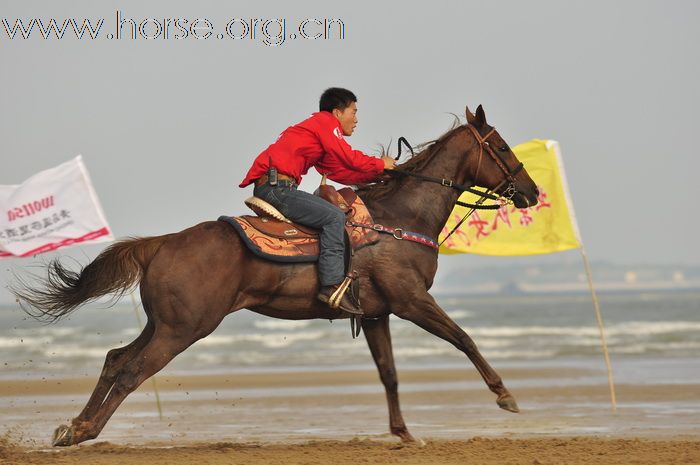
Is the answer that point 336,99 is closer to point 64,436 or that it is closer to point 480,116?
point 480,116

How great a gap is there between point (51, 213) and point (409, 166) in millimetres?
7107

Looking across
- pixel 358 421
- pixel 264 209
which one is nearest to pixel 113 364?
pixel 264 209

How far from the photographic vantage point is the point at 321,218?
9875mm

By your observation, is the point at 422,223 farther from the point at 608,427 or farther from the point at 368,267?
the point at 608,427

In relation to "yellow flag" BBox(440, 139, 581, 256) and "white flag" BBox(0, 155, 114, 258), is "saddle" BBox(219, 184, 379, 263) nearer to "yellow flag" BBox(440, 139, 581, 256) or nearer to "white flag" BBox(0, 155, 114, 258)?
"yellow flag" BBox(440, 139, 581, 256)

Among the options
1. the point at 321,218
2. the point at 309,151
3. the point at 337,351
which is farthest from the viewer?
the point at 337,351

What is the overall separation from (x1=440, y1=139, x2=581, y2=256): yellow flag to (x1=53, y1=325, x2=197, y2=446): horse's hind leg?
5.90 meters

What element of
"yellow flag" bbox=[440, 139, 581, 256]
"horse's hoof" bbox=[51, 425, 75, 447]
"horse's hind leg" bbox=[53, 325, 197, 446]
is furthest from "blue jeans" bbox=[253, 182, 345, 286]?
"yellow flag" bbox=[440, 139, 581, 256]

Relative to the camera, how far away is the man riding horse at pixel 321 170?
9812 mm

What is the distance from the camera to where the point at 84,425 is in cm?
927

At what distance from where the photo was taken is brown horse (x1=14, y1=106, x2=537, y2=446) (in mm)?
9406

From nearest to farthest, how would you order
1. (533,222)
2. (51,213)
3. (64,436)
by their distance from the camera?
(64,436) → (533,222) → (51,213)

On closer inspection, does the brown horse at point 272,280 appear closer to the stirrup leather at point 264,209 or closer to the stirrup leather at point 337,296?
the stirrup leather at point 337,296

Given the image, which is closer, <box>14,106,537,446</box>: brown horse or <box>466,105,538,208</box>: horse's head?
<box>14,106,537,446</box>: brown horse
